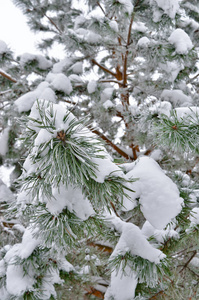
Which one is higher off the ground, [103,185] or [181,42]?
[181,42]

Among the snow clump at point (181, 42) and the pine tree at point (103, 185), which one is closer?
the pine tree at point (103, 185)

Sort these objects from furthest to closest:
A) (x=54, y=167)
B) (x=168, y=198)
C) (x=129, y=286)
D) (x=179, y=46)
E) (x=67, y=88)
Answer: (x=67, y=88)
(x=179, y=46)
(x=129, y=286)
(x=168, y=198)
(x=54, y=167)

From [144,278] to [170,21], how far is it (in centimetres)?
270

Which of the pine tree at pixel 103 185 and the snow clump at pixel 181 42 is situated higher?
the snow clump at pixel 181 42

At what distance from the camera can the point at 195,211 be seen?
1.36 metres

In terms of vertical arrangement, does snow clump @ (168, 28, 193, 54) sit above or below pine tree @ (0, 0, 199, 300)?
above

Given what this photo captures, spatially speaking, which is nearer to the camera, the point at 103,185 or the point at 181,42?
the point at 103,185

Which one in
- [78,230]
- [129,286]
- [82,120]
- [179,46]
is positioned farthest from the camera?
[179,46]

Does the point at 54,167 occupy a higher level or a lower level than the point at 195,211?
higher

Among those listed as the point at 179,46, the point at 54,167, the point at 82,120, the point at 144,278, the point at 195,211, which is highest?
the point at 179,46

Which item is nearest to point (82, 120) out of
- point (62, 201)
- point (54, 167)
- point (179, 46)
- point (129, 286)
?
point (54, 167)

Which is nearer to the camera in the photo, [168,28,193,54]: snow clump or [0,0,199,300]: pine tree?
[0,0,199,300]: pine tree

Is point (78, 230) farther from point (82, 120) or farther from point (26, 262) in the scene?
point (26, 262)

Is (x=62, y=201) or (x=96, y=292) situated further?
(x=96, y=292)
